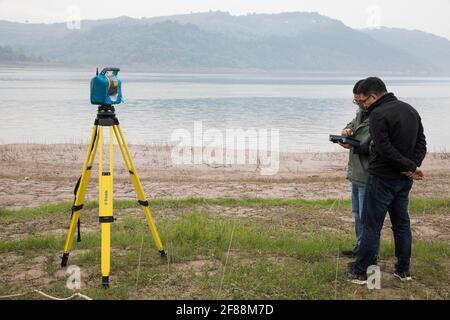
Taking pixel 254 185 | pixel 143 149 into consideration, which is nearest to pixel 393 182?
pixel 254 185

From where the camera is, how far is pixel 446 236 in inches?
278

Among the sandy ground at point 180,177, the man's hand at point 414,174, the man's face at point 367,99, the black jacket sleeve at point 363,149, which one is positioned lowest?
the sandy ground at point 180,177

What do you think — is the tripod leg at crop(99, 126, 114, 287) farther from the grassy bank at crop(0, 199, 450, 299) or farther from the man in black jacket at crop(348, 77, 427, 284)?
the man in black jacket at crop(348, 77, 427, 284)

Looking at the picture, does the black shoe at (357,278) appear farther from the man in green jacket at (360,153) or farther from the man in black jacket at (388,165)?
the man in green jacket at (360,153)

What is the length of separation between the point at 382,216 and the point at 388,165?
0.53 m

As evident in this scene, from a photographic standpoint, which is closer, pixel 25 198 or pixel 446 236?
pixel 446 236

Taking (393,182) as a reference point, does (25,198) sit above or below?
below

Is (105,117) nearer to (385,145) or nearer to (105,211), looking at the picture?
(105,211)

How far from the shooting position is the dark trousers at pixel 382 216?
15.5 ft

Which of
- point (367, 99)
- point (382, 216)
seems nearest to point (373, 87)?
point (367, 99)

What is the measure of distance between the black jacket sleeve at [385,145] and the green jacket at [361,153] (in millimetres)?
610

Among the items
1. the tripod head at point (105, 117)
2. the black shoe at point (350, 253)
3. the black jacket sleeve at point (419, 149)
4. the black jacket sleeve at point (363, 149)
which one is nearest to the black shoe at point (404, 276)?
the black shoe at point (350, 253)
